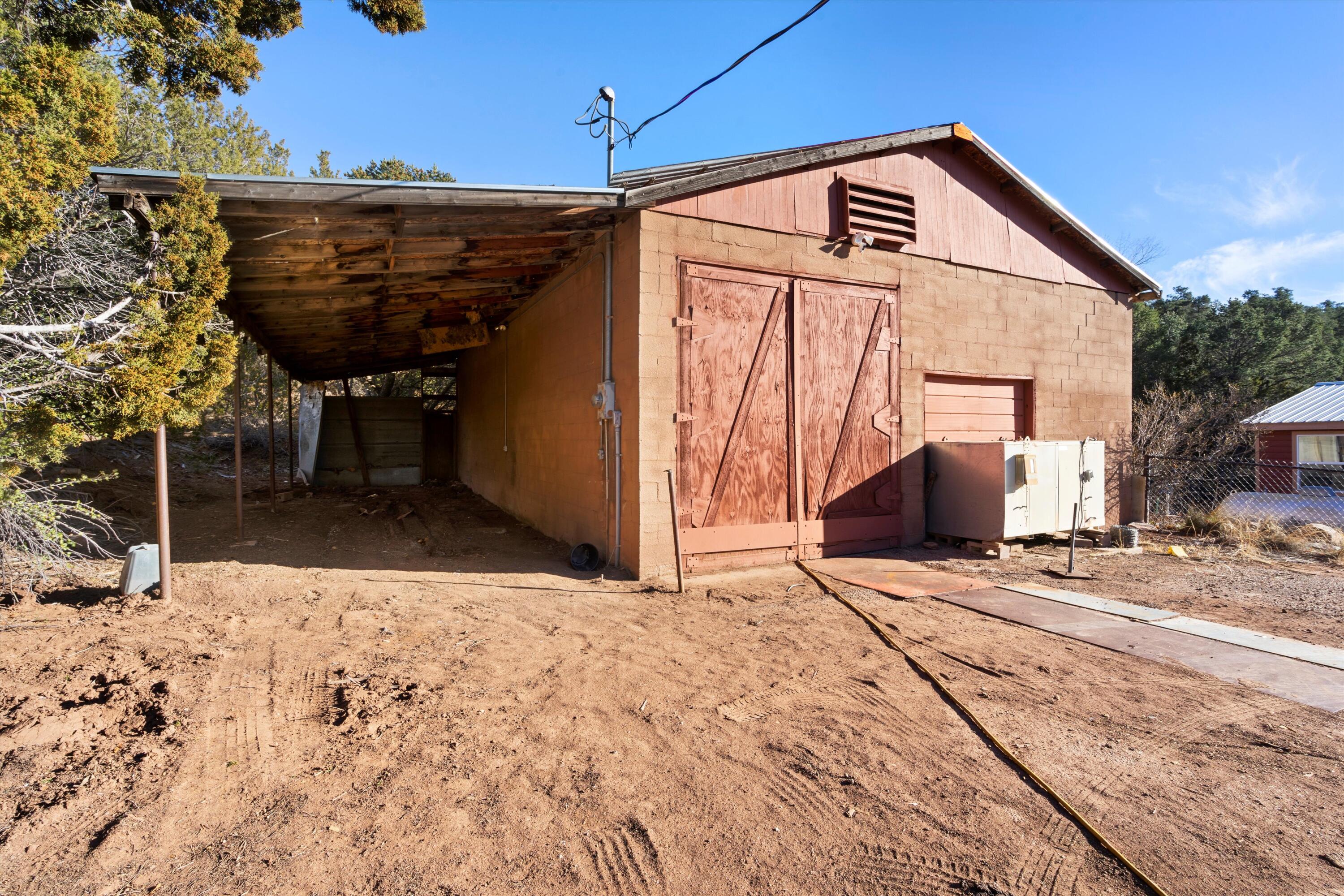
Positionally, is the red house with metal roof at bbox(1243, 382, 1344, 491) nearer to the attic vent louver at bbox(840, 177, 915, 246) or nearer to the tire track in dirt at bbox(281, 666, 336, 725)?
the attic vent louver at bbox(840, 177, 915, 246)

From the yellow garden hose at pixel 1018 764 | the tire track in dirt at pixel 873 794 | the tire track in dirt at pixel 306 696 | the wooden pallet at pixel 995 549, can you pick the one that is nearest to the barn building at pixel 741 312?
the wooden pallet at pixel 995 549

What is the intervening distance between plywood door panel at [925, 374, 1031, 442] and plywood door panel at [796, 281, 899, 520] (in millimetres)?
891

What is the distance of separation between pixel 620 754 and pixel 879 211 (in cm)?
734

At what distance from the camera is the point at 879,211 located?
27.1ft

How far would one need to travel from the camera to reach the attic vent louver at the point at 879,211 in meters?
8.02

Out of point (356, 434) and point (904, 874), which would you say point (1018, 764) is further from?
point (356, 434)

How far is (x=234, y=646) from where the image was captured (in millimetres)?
4574

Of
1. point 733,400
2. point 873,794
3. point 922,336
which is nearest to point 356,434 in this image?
point 733,400

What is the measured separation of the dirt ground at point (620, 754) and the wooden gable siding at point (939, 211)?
4.41m

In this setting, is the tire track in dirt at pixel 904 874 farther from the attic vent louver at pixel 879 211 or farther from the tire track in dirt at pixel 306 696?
the attic vent louver at pixel 879 211

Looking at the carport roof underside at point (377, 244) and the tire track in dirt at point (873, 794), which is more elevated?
the carport roof underside at point (377, 244)

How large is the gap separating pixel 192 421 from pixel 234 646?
1.98m

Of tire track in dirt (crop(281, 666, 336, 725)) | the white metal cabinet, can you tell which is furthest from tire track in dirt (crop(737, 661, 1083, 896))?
the white metal cabinet

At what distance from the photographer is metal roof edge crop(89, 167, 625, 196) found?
4.64m
